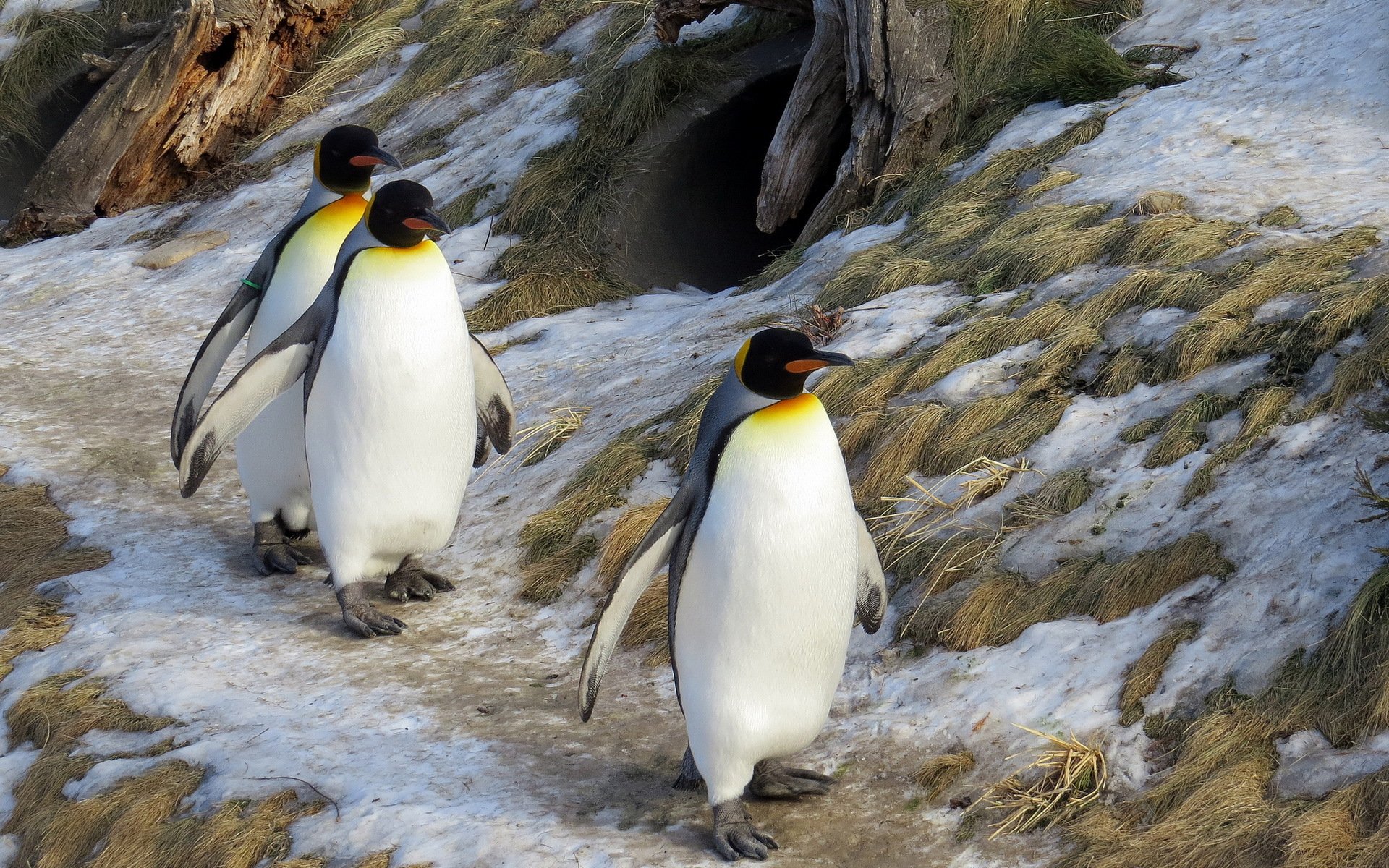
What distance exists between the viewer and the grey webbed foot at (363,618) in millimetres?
4430

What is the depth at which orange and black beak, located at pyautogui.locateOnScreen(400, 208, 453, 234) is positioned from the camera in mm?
4254

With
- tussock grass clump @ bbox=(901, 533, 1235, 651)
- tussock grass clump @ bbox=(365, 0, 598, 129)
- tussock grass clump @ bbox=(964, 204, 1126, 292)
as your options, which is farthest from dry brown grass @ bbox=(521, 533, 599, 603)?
tussock grass clump @ bbox=(365, 0, 598, 129)

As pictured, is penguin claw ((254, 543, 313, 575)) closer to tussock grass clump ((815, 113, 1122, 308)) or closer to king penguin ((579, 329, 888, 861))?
king penguin ((579, 329, 888, 861))

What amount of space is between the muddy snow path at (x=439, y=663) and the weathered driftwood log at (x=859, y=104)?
1.69ft

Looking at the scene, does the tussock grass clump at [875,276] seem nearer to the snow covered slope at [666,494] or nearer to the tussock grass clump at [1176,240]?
the snow covered slope at [666,494]

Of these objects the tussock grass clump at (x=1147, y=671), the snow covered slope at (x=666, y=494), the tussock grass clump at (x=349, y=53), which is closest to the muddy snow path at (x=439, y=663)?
the snow covered slope at (x=666, y=494)

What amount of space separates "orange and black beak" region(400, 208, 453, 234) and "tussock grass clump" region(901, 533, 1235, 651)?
1.97m

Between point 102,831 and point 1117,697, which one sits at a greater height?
point 1117,697

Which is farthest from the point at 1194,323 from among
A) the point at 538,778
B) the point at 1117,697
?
the point at 538,778

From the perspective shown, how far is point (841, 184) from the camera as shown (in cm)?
681

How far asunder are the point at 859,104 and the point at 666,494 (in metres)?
2.95

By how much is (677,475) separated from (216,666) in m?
1.72

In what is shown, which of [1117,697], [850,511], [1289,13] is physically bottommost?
[1117,697]

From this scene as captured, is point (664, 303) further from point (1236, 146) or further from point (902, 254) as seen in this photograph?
point (1236, 146)
